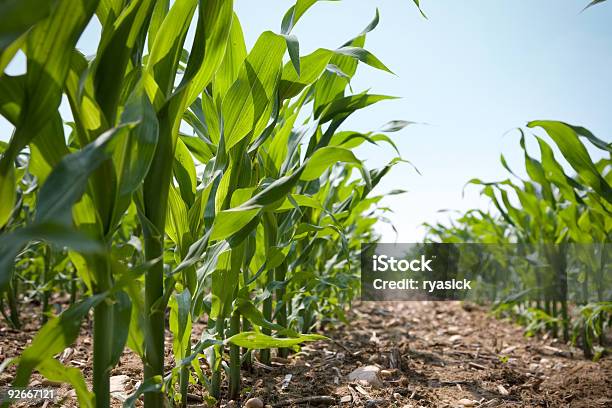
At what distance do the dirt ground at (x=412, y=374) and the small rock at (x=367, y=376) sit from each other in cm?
2

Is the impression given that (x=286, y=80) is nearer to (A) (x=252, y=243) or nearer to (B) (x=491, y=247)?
(A) (x=252, y=243)

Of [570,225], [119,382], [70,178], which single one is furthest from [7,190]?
[570,225]

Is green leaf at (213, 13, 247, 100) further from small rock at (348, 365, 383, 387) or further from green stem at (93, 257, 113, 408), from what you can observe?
small rock at (348, 365, 383, 387)

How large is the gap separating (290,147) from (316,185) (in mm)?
466

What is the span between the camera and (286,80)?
110 centimetres

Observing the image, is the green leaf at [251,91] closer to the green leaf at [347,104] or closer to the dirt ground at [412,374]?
the green leaf at [347,104]

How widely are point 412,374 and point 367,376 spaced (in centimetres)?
30

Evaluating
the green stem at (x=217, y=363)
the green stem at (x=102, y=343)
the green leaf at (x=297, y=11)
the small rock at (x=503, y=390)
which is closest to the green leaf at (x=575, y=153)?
the small rock at (x=503, y=390)

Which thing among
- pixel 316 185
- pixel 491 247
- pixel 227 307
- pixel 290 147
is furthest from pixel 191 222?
pixel 491 247

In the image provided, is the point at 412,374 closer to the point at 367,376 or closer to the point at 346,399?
the point at 367,376

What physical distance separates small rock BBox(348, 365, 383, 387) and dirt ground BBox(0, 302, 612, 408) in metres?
0.02

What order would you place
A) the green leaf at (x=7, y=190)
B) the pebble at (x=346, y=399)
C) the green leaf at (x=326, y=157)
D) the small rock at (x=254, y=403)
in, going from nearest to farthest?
the green leaf at (x=7, y=190) < the green leaf at (x=326, y=157) < the small rock at (x=254, y=403) < the pebble at (x=346, y=399)

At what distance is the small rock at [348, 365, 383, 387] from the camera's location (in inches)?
61.1

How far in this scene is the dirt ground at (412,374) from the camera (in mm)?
1408
